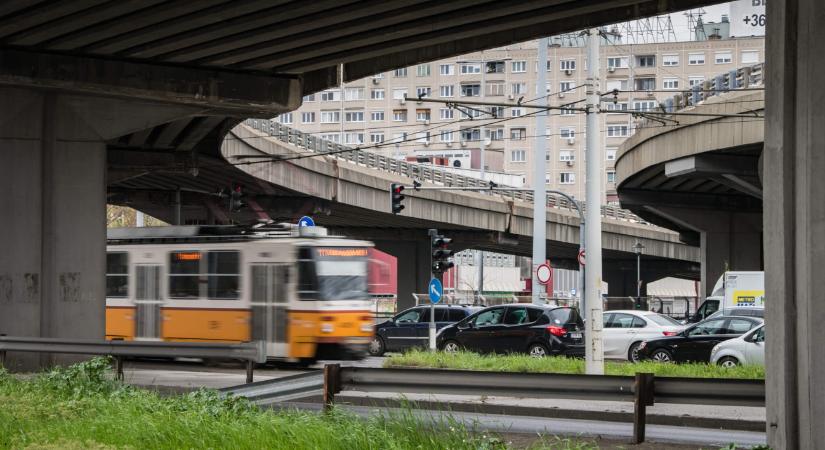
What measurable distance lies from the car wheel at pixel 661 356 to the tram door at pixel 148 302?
34.5 feet

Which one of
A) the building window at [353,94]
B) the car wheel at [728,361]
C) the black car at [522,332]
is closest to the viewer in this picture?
the car wheel at [728,361]

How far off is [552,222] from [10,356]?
4499cm

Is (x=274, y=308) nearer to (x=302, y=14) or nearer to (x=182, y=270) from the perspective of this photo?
(x=182, y=270)

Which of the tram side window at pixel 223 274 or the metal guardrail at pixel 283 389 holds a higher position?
the tram side window at pixel 223 274

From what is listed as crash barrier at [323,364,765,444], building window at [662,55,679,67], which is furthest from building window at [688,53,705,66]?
crash barrier at [323,364,765,444]

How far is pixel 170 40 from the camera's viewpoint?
21.2 meters

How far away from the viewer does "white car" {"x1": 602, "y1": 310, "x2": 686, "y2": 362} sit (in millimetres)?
29719

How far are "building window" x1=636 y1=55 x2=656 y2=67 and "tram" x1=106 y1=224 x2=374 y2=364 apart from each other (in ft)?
270

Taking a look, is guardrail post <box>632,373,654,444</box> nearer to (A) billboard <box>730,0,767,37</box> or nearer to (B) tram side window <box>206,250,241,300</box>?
(B) tram side window <box>206,250,241,300</box>

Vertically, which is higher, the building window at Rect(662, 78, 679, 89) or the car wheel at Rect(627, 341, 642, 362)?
the building window at Rect(662, 78, 679, 89)

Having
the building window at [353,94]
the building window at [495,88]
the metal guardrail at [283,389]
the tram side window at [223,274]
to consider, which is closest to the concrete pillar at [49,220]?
the tram side window at [223,274]

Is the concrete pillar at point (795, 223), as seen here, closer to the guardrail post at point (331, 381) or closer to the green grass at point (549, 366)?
the guardrail post at point (331, 381)

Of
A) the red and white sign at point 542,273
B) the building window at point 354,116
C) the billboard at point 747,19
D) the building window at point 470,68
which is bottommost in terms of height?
the red and white sign at point 542,273

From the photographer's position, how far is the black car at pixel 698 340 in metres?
26.0
